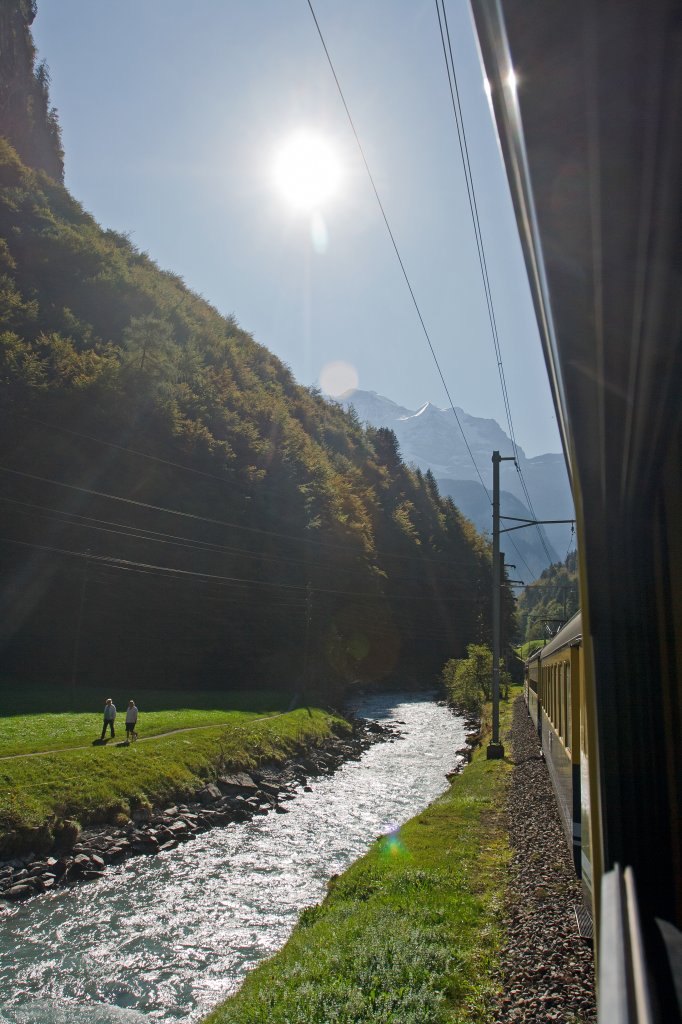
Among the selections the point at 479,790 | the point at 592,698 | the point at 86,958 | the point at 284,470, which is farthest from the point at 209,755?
the point at 284,470

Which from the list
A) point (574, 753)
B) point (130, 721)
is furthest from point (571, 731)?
point (130, 721)

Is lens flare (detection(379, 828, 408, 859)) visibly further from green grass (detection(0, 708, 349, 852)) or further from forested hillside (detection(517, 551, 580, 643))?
forested hillside (detection(517, 551, 580, 643))

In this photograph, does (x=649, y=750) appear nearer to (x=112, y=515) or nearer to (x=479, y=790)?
(x=479, y=790)

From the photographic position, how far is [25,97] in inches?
3184

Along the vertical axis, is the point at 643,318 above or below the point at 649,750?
above

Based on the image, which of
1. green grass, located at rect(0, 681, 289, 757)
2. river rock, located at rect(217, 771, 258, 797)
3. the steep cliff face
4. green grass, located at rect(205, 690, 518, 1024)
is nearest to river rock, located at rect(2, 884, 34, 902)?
green grass, located at rect(205, 690, 518, 1024)

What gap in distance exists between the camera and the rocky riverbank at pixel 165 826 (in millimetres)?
14992

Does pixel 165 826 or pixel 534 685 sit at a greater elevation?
pixel 534 685

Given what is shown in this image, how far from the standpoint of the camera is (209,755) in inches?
981

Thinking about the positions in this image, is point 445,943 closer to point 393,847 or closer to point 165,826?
point 393,847

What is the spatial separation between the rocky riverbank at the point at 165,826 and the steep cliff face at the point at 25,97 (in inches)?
3105

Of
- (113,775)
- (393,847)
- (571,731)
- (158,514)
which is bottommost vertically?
(393,847)

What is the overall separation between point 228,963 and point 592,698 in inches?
460

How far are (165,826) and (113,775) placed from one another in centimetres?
250
